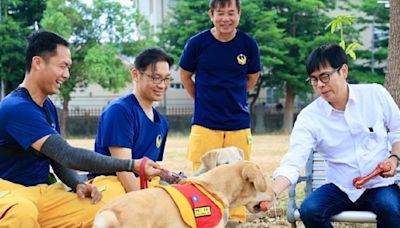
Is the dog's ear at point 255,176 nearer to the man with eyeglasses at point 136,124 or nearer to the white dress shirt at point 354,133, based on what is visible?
the white dress shirt at point 354,133

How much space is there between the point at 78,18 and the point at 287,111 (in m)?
12.4

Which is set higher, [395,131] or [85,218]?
[395,131]

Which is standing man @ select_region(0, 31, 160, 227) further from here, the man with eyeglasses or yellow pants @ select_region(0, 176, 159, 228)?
the man with eyeglasses

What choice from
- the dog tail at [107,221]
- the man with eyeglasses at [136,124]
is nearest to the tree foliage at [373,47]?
the man with eyeglasses at [136,124]

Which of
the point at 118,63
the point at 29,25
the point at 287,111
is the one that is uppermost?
the point at 29,25

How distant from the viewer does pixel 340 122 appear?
4273 mm

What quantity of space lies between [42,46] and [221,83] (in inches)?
76.9

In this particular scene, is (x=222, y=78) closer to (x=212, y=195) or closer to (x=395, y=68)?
(x=212, y=195)

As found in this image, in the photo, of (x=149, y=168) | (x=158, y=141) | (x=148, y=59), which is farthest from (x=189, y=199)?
(x=148, y=59)

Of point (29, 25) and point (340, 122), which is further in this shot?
point (29, 25)

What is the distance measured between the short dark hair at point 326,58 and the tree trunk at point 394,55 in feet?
12.3

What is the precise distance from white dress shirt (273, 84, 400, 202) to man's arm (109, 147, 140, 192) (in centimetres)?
112

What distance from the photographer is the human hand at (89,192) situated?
12.9ft

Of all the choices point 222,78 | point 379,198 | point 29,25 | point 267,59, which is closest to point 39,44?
point 222,78
